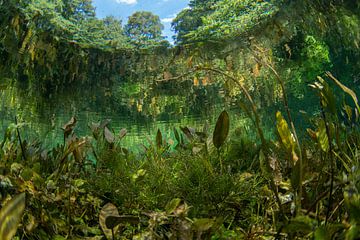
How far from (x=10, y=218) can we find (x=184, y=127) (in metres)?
1.64

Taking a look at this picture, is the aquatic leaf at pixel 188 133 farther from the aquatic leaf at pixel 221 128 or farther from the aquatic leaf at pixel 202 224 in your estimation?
the aquatic leaf at pixel 202 224

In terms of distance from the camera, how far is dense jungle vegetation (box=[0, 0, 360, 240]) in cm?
84

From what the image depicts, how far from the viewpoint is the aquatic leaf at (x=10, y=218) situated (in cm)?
51

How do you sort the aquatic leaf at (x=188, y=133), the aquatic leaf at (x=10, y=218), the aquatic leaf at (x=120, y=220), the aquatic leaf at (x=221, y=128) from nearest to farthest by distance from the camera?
1. the aquatic leaf at (x=10, y=218)
2. the aquatic leaf at (x=120, y=220)
3. the aquatic leaf at (x=221, y=128)
4. the aquatic leaf at (x=188, y=133)

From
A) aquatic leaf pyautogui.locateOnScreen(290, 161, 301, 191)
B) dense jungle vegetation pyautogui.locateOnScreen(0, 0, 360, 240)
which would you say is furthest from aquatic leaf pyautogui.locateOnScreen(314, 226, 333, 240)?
aquatic leaf pyautogui.locateOnScreen(290, 161, 301, 191)

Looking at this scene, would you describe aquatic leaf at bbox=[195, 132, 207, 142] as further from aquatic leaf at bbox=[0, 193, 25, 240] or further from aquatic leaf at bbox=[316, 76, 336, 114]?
aquatic leaf at bbox=[0, 193, 25, 240]

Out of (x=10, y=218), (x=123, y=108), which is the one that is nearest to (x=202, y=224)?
(x=10, y=218)

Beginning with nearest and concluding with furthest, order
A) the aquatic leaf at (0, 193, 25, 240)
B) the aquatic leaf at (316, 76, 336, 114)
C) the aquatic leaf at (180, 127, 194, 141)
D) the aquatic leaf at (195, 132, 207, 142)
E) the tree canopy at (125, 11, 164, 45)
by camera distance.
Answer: the aquatic leaf at (0, 193, 25, 240)
the aquatic leaf at (316, 76, 336, 114)
the aquatic leaf at (195, 132, 207, 142)
the aquatic leaf at (180, 127, 194, 141)
the tree canopy at (125, 11, 164, 45)

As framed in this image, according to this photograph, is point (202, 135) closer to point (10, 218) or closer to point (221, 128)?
point (221, 128)

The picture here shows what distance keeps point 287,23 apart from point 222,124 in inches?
110

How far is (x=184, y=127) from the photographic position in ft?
7.00

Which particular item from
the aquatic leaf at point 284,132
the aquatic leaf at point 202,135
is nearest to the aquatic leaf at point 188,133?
the aquatic leaf at point 202,135

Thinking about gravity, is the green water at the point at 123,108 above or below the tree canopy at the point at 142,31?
below

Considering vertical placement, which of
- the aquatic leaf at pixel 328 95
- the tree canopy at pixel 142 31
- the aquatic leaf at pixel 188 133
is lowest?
the aquatic leaf at pixel 188 133
